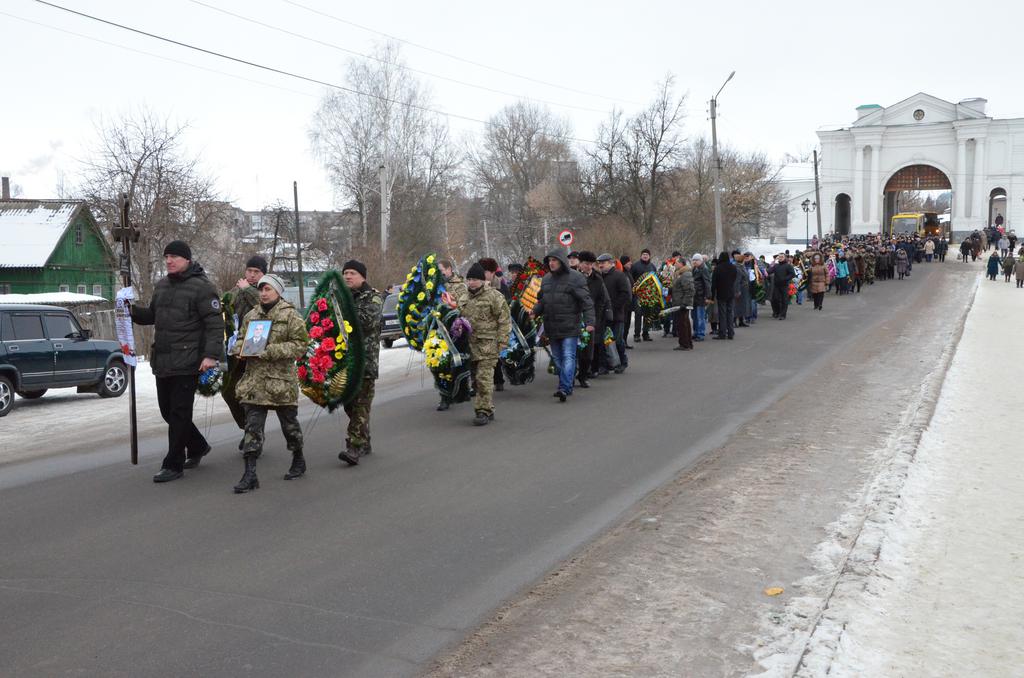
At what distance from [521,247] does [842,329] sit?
44.7 meters

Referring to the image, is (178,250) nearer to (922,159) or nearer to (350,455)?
(350,455)

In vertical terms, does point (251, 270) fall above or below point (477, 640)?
above

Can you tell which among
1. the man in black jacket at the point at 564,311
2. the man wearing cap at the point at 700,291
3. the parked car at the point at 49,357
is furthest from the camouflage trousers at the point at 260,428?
the man wearing cap at the point at 700,291

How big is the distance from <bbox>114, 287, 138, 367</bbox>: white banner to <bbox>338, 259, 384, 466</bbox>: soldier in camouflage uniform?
1897 millimetres

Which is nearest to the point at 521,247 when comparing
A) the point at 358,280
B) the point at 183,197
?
the point at 183,197

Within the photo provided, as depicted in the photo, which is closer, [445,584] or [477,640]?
[477,640]

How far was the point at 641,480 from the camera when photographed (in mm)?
8195

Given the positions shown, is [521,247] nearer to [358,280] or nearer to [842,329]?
[842,329]

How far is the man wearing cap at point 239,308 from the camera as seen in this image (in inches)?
338

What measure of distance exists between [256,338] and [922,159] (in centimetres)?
8176

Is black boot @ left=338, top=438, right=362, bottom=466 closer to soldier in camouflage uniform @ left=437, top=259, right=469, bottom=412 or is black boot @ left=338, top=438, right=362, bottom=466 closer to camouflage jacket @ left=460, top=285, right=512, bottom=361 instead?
camouflage jacket @ left=460, top=285, right=512, bottom=361

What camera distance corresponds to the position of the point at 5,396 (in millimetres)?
12625

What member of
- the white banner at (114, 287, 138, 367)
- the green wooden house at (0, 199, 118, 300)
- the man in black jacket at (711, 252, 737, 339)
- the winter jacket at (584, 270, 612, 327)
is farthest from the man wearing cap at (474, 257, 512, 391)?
the green wooden house at (0, 199, 118, 300)

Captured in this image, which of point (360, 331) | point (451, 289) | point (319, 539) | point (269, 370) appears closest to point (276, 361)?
point (269, 370)
